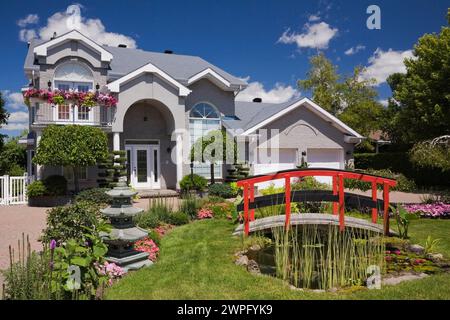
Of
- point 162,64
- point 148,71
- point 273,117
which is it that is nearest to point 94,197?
point 148,71

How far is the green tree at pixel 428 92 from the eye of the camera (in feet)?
66.7

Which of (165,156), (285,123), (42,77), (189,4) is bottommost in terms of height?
(165,156)

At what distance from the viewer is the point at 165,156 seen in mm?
20406

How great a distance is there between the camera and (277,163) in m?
20.7

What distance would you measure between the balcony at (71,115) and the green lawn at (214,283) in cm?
1153

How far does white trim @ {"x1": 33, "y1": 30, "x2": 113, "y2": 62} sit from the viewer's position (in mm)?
17047

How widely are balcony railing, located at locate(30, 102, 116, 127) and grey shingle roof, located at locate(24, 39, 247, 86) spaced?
2.21 metres

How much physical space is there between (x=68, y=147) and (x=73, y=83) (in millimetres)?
4303

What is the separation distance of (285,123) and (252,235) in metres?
12.5

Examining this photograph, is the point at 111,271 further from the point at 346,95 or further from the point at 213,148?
the point at 346,95

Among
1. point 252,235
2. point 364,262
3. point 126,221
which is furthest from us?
point 252,235

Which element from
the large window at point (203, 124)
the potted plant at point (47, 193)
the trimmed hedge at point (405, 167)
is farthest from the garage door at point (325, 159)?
the potted plant at point (47, 193)
